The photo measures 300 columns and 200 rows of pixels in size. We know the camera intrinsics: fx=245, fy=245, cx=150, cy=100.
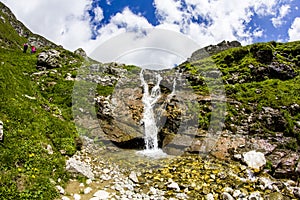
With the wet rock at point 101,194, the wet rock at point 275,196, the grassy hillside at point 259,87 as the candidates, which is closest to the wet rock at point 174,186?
the wet rock at point 101,194

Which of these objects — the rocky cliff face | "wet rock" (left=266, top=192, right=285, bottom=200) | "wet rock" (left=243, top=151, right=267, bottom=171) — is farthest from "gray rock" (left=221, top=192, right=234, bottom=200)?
the rocky cliff face

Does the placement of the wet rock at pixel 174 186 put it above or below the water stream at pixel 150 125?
below

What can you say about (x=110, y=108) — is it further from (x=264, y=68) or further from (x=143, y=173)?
(x=264, y=68)

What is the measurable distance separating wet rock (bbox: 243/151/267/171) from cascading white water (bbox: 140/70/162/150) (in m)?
7.56

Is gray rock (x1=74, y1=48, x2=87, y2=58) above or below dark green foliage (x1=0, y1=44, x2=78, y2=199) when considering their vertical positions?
above

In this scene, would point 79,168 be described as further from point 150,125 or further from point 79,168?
point 150,125

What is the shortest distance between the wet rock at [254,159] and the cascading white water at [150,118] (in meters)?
7.56

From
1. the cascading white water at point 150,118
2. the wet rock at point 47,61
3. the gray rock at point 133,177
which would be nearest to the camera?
the gray rock at point 133,177

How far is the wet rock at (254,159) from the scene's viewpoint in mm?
16078

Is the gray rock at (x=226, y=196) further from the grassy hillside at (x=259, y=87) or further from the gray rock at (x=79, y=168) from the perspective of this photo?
the grassy hillside at (x=259, y=87)

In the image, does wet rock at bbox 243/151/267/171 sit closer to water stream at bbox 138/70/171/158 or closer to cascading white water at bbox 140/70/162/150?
water stream at bbox 138/70/171/158

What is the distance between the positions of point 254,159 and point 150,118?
10229mm

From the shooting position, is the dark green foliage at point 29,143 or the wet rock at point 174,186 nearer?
the dark green foliage at point 29,143

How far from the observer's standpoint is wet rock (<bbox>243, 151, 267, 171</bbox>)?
1608cm
